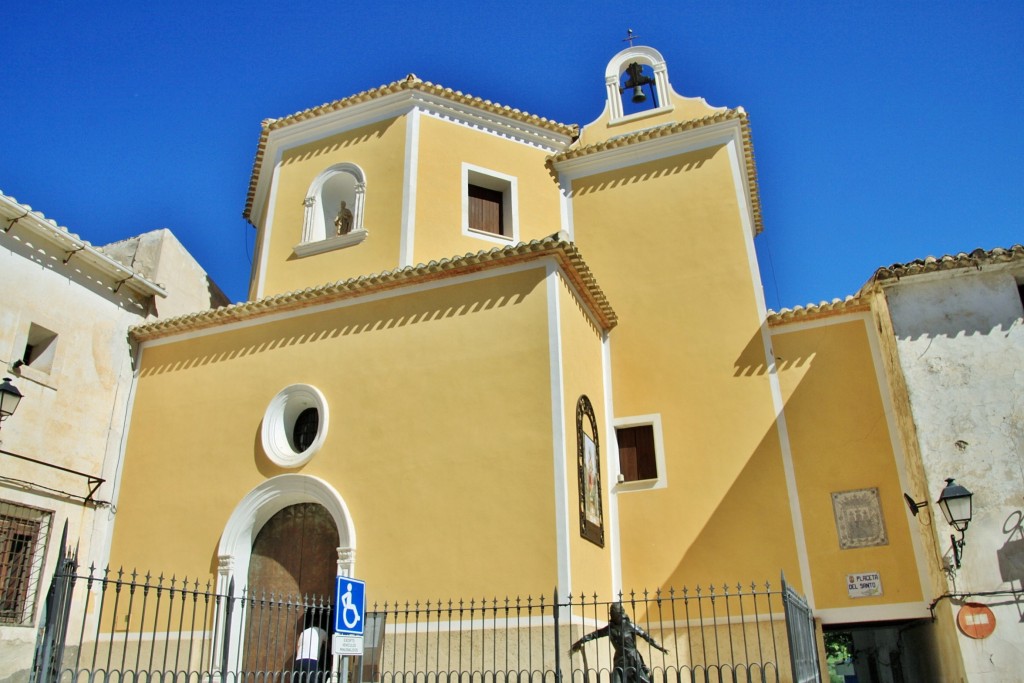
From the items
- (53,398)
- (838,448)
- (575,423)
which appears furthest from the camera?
(53,398)

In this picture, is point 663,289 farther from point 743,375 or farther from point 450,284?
point 450,284

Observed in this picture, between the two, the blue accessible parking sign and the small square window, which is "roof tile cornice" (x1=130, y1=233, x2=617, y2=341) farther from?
the blue accessible parking sign

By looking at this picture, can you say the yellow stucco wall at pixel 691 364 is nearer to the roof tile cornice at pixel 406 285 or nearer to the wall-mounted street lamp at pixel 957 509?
the roof tile cornice at pixel 406 285

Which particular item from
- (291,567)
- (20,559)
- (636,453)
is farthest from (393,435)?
(20,559)

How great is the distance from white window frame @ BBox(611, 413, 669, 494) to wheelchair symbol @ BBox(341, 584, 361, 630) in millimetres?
5567

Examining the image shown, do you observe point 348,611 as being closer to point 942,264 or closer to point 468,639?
point 468,639

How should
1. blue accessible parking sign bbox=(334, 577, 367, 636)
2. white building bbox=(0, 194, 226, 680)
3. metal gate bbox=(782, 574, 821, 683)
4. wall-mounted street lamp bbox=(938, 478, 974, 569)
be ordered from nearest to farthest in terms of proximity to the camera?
1. blue accessible parking sign bbox=(334, 577, 367, 636)
2. metal gate bbox=(782, 574, 821, 683)
3. wall-mounted street lamp bbox=(938, 478, 974, 569)
4. white building bbox=(0, 194, 226, 680)

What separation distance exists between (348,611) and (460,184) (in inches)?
318

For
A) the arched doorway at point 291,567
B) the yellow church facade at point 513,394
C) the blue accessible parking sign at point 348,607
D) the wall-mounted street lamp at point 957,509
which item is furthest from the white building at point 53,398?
the wall-mounted street lamp at point 957,509

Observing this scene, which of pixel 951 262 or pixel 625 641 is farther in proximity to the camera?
pixel 951 262

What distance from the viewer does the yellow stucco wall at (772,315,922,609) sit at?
10141mm

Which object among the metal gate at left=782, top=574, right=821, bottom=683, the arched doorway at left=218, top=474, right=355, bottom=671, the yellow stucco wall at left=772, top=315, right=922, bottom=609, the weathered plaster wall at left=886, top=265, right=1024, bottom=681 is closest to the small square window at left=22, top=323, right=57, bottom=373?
the arched doorway at left=218, top=474, right=355, bottom=671

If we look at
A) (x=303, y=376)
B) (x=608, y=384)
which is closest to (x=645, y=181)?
(x=608, y=384)

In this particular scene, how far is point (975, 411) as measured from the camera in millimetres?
9539
